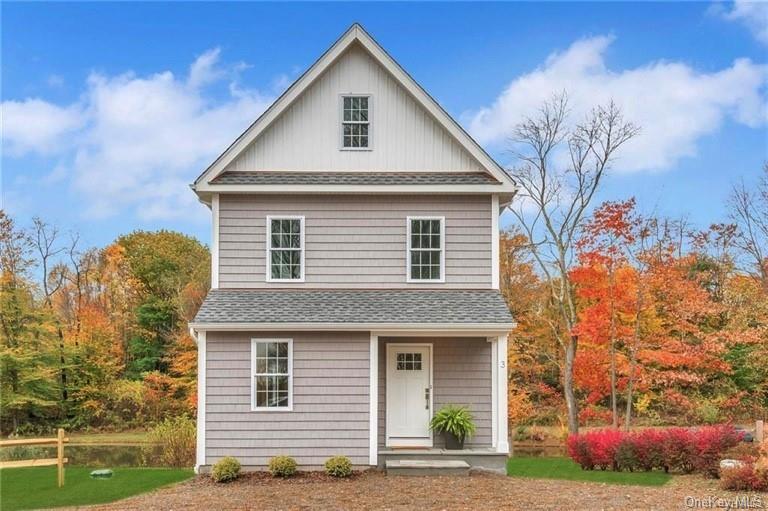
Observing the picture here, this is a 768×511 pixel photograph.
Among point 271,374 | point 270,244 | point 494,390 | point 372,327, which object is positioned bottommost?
point 494,390

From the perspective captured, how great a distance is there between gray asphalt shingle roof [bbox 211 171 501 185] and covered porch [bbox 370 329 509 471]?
3325 mm

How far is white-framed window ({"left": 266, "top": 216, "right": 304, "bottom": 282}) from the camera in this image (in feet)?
53.2

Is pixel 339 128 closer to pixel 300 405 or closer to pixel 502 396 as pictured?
pixel 300 405

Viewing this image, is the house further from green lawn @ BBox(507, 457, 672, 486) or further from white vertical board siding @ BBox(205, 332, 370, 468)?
green lawn @ BBox(507, 457, 672, 486)

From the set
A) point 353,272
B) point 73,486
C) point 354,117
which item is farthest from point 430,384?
point 73,486

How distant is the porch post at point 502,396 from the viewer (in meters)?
15.4

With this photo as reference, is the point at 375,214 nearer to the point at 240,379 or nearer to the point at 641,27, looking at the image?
the point at 240,379

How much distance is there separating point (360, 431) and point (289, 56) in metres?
12.1

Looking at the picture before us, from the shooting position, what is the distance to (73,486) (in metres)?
14.8

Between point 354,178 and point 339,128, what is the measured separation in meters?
1.23

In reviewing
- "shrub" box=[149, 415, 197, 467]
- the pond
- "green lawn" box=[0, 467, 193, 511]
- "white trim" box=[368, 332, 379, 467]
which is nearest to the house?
"white trim" box=[368, 332, 379, 467]

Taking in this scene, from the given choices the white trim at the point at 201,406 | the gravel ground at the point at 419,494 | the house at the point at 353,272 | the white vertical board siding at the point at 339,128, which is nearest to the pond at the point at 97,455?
Answer: the white trim at the point at 201,406

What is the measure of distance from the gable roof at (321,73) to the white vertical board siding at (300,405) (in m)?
4.09

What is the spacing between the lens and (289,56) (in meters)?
22.2
